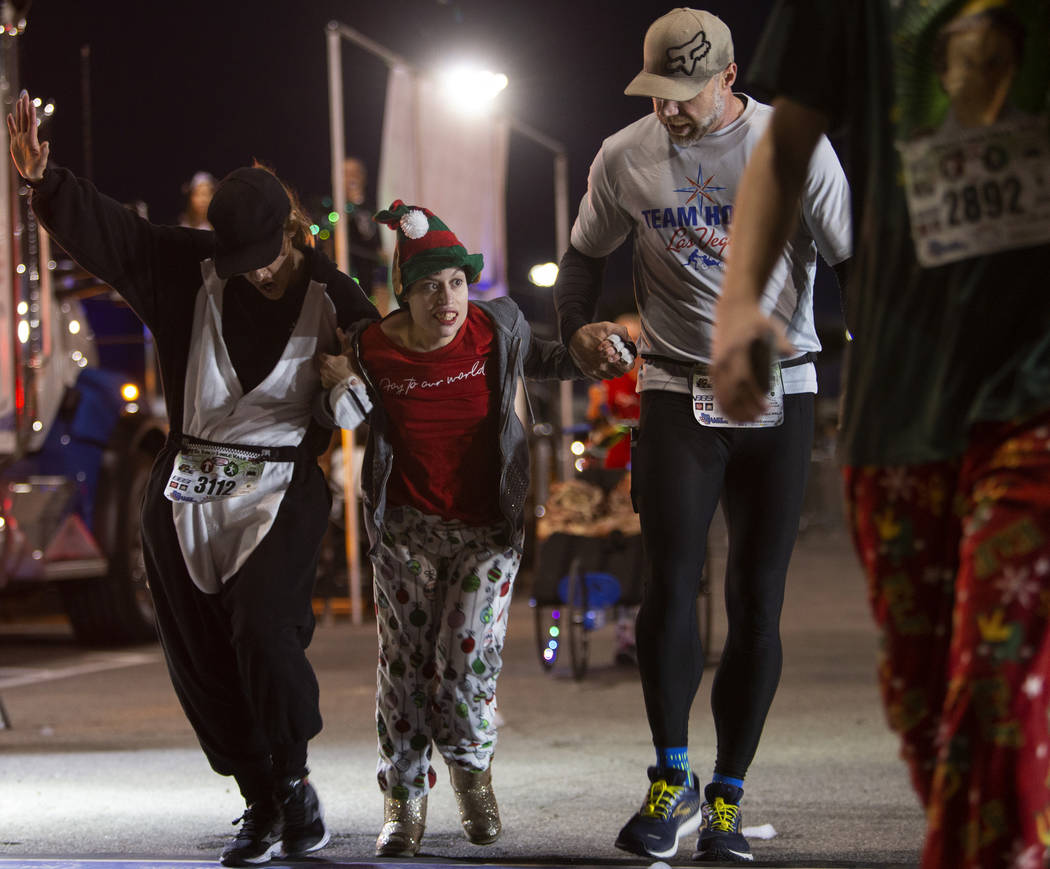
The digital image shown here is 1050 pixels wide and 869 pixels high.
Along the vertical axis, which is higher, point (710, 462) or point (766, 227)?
point (766, 227)

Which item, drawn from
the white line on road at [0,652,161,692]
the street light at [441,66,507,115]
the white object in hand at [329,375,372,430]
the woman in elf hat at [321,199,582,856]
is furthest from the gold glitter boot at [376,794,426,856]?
the street light at [441,66,507,115]

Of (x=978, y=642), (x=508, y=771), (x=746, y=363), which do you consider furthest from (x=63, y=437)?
(x=978, y=642)

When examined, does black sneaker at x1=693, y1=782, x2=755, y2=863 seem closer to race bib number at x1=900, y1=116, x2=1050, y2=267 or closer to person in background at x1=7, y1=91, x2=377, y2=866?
person in background at x1=7, y1=91, x2=377, y2=866

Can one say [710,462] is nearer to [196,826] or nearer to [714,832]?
[714,832]

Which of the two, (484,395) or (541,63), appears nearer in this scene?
(484,395)

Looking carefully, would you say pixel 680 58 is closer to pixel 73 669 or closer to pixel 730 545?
pixel 730 545

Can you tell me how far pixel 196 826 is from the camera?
418cm

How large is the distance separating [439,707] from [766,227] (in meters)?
2.03

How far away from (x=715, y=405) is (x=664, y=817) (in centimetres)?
102

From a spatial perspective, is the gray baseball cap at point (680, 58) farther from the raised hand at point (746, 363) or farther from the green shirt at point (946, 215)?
the raised hand at point (746, 363)

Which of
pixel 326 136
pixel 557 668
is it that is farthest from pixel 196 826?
pixel 326 136

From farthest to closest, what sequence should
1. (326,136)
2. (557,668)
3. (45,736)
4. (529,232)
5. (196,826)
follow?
(326,136) < (529,232) < (557,668) < (45,736) < (196,826)

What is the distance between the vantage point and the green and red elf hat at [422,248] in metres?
3.71

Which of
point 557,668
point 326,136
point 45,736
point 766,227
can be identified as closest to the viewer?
point 766,227
